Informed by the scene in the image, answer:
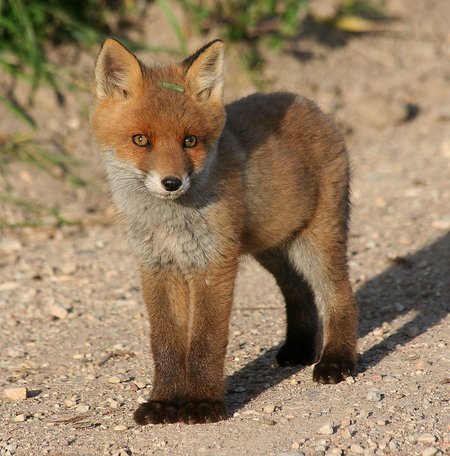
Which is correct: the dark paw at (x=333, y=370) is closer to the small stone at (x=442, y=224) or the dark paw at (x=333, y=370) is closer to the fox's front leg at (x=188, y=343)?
the fox's front leg at (x=188, y=343)

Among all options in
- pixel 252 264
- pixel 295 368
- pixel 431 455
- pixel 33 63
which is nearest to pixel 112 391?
→ pixel 295 368

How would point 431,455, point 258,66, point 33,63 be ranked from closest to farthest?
point 431,455 < point 33,63 < point 258,66

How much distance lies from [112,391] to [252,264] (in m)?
2.82

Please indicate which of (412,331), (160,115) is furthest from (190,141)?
(412,331)

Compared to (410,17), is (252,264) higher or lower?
lower

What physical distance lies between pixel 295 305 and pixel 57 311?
1.97 metres

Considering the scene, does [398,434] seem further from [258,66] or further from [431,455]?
[258,66]

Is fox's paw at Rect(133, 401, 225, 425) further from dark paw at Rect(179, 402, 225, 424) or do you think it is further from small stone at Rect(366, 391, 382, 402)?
small stone at Rect(366, 391, 382, 402)

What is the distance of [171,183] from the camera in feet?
15.2

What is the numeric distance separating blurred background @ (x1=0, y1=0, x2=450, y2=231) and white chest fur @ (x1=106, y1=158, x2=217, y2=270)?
3.85m

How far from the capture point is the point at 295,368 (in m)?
5.87

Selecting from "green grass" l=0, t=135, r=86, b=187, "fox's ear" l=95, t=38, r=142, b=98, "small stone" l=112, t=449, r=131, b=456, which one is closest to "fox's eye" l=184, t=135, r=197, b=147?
"fox's ear" l=95, t=38, r=142, b=98

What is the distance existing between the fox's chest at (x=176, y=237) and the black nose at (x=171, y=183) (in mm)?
413

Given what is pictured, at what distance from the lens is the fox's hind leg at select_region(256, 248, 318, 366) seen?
6020mm
